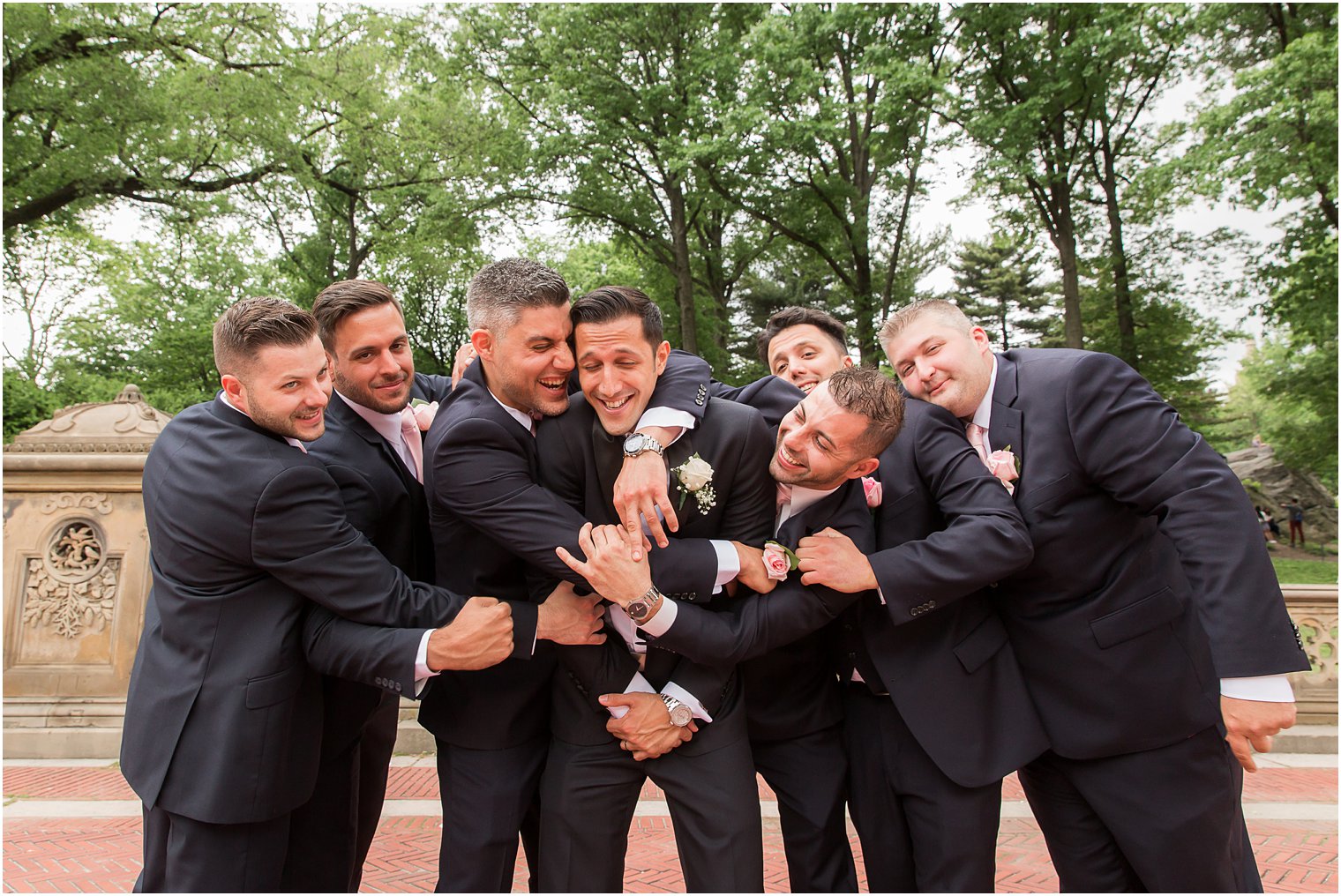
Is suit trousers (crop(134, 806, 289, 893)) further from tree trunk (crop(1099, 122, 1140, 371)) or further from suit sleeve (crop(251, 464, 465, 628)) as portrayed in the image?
tree trunk (crop(1099, 122, 1140, 371))

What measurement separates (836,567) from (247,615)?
2055 millimetres

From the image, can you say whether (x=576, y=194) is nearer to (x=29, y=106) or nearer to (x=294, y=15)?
(x=294, y=15)

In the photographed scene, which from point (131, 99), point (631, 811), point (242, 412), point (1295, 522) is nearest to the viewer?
point (242, 412)

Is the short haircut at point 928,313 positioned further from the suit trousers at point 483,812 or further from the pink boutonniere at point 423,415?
the suit trousers at point 483,812

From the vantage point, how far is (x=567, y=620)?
286 centimetres

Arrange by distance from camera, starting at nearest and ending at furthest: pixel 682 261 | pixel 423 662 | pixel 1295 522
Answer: pixel 423 662 < pixel 682 261 < pixel 1295 522

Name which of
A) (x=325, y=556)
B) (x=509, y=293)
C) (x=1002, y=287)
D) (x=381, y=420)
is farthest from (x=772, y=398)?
(x=1002, y=287)

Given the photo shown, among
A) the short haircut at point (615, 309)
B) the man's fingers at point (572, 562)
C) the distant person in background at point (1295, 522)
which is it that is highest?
the short haircut at point (615, 309)

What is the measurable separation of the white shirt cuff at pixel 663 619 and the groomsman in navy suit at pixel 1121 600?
1.32 metres

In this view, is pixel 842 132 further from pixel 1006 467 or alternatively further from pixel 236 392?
pixel 236 392

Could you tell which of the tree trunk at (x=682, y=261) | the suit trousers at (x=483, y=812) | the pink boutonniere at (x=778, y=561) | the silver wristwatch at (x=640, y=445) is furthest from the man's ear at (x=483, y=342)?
the tree trunk at (x=682, y=261)

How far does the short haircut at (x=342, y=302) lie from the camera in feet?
11.0

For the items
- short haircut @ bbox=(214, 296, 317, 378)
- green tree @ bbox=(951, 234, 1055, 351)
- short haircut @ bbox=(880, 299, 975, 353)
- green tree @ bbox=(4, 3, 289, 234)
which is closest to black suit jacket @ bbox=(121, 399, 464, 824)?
short haircut @ bbox=(214, 296, 317, 378)

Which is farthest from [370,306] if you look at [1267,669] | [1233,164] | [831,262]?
[831,262]
